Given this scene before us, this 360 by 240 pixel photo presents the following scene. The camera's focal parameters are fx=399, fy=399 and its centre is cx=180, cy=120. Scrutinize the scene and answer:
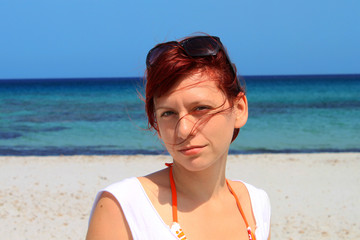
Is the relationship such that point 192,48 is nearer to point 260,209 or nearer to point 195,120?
point 195,120

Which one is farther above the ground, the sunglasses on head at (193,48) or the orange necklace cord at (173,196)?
the sunglasses on head at (193,48)

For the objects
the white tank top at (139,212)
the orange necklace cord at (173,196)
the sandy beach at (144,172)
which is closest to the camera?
the white tank top at (139,212)

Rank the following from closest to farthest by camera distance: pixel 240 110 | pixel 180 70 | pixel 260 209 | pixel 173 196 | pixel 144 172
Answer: pixel 180 70, pixel 173 196, pixel 240 110, pixel 260 209, pixel 144 172

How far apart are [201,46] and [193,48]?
43 mm

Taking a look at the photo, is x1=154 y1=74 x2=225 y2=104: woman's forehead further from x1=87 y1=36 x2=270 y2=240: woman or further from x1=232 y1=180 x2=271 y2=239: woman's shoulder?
x1=232 y1=180 x2=271 y2=239: woman's shoulder

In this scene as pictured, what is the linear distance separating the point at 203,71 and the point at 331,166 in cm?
999

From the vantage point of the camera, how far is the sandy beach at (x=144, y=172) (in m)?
6.25

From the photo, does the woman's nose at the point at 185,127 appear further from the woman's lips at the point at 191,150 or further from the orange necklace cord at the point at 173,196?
the orange necklace cord at the point at 173,196

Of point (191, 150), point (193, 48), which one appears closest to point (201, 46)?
point (193, 48)

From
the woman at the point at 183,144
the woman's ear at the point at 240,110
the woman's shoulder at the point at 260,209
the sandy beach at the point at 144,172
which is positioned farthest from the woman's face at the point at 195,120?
the sandy beach at the point at 144,172

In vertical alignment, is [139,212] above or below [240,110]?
below

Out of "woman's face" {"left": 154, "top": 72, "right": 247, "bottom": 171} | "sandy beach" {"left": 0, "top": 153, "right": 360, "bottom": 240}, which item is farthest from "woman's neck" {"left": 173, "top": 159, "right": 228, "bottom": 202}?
"sandy beach" {"left": 0, "top": 153, "right": 360, "bottom": 240}

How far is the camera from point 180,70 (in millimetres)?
1445

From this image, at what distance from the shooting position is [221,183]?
71.5 inches
